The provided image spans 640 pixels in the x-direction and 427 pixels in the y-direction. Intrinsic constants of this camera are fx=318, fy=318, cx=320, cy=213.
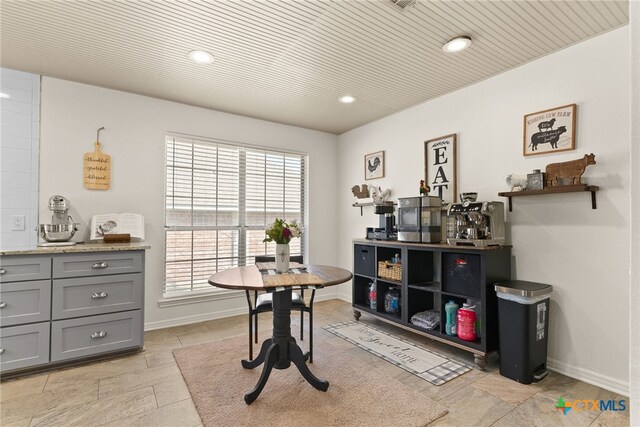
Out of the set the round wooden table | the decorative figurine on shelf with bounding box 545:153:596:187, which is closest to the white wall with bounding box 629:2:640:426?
the round wooden table

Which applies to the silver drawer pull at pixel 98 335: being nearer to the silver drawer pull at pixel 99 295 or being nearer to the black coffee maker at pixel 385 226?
the silver drawer pull at pixel 99 295

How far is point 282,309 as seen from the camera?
7.77ft

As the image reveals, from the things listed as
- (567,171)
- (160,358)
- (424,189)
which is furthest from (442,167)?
(160,358)

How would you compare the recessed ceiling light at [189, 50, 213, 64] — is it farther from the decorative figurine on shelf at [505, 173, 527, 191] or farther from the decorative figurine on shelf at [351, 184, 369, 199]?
the decorative figurine on shelf at [505, 173, 527, 191]

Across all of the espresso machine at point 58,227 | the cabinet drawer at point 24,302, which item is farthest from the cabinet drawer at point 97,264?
the espresso machine at point 58,227

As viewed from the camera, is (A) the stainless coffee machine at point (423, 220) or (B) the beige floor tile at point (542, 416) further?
(A) the stainless coffee machine at point (423, 220)

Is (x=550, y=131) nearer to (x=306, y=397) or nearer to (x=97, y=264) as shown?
(x=306, y=397)

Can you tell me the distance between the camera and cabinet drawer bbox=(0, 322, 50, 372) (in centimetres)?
238

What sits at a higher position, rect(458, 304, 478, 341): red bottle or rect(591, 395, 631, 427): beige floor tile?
rect(458, 304, 478, 341): red bottle

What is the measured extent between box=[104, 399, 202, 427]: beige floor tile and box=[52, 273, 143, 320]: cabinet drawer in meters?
1.09

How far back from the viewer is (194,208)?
3914mm

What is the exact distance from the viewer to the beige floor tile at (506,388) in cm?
222

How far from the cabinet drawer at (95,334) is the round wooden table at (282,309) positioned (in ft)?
3.83

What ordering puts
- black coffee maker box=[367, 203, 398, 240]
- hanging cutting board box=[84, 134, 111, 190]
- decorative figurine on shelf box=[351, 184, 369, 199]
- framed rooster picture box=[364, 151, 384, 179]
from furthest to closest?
1. decorative figurine on shelf box=[351, 184, 369, 199]
2. framed rooster picture box=[364, 151, 384, 179]
3. black coffee maker box=[367, 203, 398, 240]
4. hanging cutting board box=[84, 134, 111, 190]
